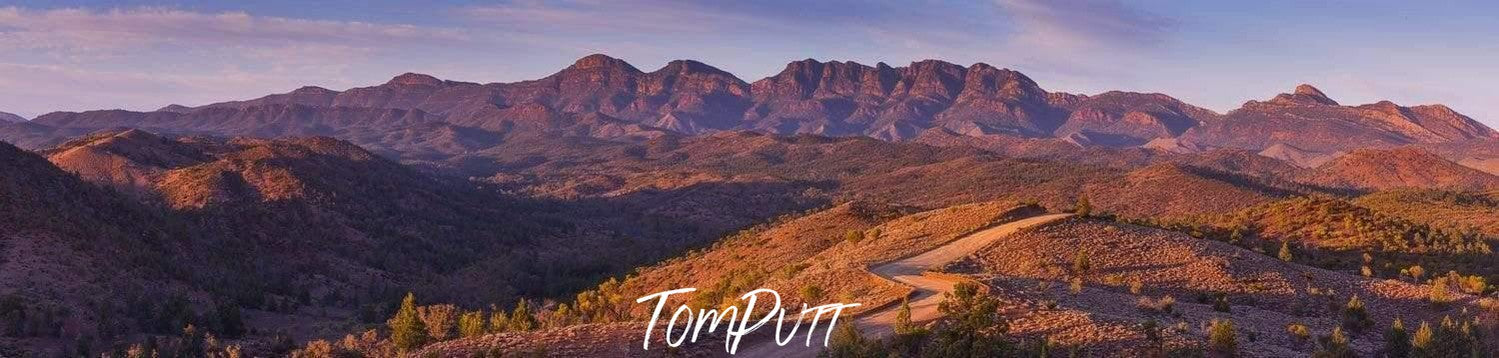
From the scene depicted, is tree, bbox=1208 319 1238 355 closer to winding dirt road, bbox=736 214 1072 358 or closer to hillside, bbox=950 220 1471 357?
hillside, bbox=950 220 1471 357

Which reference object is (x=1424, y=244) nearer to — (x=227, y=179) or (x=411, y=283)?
(x=411, y=283)

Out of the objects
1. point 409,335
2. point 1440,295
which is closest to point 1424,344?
point 1440,295

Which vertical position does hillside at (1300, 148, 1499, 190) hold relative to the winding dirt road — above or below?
above

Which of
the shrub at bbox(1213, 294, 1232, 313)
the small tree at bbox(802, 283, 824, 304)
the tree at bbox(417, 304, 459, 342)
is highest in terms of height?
the shrub at bbox(1213, 294, 1232, 313)

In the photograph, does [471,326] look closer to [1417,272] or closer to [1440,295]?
[1440,295]

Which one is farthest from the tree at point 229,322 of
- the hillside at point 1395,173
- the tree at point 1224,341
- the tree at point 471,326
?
the hillside at point 1395,173

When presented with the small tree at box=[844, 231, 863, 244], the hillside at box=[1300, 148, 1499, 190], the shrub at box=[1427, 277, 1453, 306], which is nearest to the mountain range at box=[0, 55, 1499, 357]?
the small tree at box=[844, 231, 863, 244]

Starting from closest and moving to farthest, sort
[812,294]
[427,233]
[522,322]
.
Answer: [812,294] → [522,322] → [427,233]
